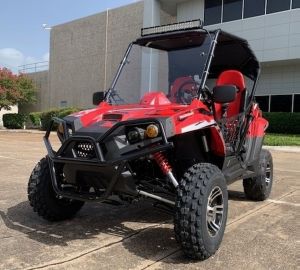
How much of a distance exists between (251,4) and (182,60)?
21383mm

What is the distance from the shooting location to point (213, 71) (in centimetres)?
582

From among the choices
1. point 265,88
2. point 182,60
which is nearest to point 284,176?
point 182,60

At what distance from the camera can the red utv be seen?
165 inches

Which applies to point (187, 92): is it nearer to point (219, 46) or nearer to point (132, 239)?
point (219, 46)

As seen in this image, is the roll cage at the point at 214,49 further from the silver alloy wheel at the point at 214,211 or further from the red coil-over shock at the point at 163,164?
the silver alloy wheel at the point at 214,211

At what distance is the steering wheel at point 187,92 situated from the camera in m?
5.11

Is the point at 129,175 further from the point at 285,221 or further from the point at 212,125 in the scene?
the point at 285,221

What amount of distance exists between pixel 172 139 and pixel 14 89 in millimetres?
35969

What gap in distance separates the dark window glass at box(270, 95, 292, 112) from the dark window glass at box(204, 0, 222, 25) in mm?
5634

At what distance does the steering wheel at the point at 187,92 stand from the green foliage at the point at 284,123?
19214mm

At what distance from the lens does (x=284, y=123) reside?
23.7 metres

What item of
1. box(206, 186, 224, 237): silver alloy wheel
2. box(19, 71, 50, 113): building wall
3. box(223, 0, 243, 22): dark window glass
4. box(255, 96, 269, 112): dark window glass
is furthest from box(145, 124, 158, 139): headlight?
box(19, 71, 50, 113): building wall

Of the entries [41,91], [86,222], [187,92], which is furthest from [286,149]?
[41,91]

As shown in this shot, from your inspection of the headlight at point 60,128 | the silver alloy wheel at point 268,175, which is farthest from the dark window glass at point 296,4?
the headlight at point 60,128
